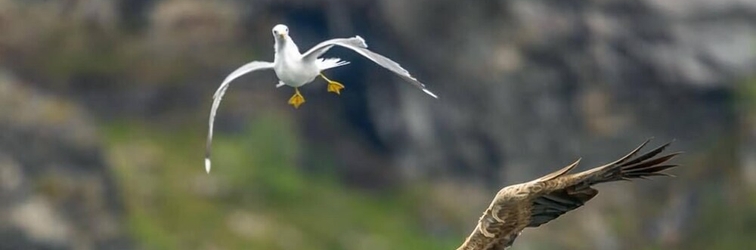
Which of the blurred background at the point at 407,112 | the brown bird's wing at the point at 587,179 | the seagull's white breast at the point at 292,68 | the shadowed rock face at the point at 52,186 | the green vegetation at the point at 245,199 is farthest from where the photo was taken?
the blurred background at the point at 407,112

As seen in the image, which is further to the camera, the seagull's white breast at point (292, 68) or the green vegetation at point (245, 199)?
the green vegetation at point (245, 199)

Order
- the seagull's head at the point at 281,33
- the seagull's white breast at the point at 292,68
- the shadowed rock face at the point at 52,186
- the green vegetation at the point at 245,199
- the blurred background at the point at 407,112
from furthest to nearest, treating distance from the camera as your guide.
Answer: the blurred background at the point at 407,112 < the green vegetation at the point at 245,199 < the shadowed rock face at the point at 52,186 < the seagull's head at the point at 281,33 < the seagull's white breast at the point at 292,68

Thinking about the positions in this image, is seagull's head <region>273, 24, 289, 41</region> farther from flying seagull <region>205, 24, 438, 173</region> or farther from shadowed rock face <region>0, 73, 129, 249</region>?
shadowed rock face <region>0, 73, 129, 249</region>

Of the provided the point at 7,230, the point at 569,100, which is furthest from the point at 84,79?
the point at 569,100

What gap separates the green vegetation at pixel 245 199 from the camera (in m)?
63.8

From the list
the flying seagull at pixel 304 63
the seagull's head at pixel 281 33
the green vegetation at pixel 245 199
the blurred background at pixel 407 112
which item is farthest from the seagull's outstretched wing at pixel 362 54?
the blurred background at pixel 407 112

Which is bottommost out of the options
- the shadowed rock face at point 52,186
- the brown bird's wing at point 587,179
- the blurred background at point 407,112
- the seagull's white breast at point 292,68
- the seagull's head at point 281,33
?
the brown bird's wing at point 587,179

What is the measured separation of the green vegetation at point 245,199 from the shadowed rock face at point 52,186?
197 centimetres

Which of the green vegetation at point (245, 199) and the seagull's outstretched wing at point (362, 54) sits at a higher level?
the green vegetation at point (245, 199)

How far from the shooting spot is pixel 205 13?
70.1m

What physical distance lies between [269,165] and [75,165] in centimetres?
893

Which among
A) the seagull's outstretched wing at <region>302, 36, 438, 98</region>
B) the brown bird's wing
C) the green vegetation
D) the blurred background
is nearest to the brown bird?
the brown bird's wing

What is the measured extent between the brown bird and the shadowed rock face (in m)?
44.7

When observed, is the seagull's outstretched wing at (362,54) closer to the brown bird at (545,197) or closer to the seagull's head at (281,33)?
the seagull's head at (281,33)
